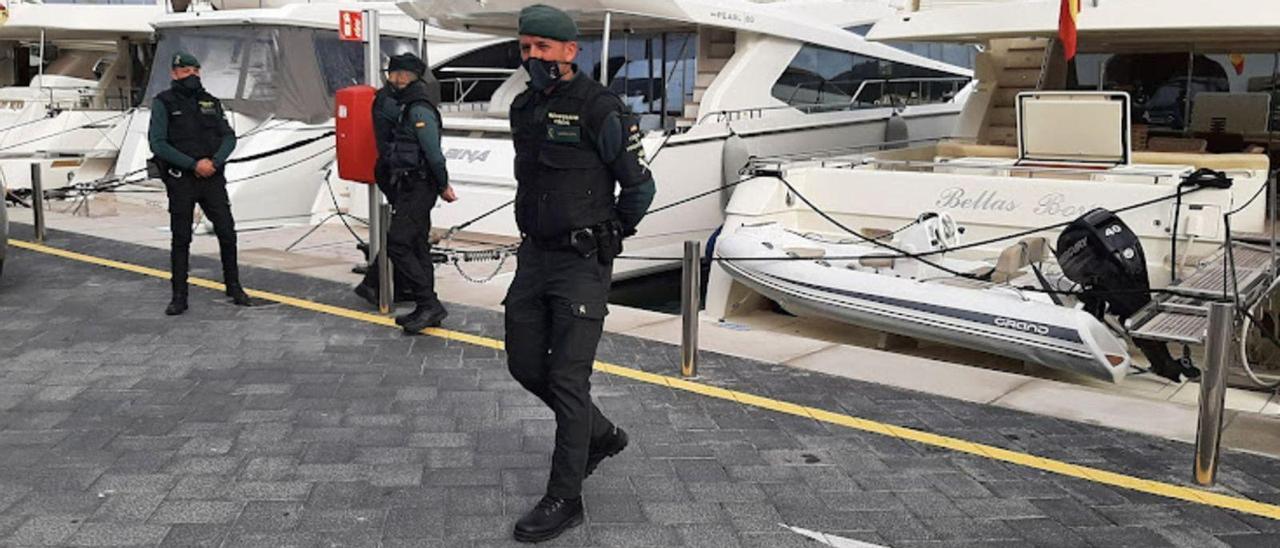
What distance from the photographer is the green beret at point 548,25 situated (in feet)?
13.0

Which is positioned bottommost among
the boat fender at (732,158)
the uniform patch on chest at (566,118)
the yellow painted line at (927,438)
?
the yellow painted line at (927,438)

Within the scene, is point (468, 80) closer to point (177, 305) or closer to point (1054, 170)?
point (177, 305)

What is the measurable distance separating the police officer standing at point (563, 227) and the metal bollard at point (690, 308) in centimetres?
195

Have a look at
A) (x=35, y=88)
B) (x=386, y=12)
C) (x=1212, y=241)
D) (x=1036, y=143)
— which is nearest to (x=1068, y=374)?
(x=1212, y=241)

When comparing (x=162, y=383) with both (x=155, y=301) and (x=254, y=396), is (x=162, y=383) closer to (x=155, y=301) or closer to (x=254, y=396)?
(x=254, y=396)

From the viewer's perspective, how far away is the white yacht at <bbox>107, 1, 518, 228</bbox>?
537 inches

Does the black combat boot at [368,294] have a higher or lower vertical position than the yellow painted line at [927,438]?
higher

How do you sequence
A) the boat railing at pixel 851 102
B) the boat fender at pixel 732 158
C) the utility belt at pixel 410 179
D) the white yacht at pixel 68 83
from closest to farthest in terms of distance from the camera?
the utility belt at pixel 410 179
the boat fender at pixel 732 158
the boat railing at pixel 851 102
the white yacht at pixel 68 83

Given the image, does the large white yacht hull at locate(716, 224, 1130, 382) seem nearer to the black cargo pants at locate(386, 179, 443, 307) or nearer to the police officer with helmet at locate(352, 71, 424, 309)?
the black cargo pants at locate(386, 179, 443, 307)

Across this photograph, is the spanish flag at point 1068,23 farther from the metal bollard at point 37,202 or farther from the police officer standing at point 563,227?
the metal bollard at point 37,202

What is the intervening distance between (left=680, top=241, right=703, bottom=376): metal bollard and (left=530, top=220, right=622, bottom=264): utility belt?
1923 millimetres

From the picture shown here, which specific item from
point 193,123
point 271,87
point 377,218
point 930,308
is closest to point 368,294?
point 377,218

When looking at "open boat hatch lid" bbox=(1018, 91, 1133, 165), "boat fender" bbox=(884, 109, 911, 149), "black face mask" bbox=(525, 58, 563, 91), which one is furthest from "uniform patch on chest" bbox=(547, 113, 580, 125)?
"boat fender" bbox=(884, 109, 911, 149)

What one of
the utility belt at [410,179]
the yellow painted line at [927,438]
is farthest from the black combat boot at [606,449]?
the utility belt at [410,179]
